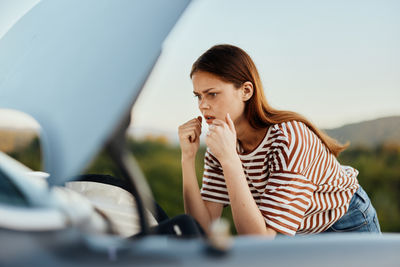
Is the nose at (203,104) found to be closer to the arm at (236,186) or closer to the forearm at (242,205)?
the arm at (236,186)

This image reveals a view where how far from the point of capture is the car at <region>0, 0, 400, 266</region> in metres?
0.68

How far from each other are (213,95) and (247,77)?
17cm

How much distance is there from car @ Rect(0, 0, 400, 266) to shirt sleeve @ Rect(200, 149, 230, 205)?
0.78 meters

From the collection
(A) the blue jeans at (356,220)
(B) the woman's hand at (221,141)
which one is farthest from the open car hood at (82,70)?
(A) the blue jeans at (356,220)

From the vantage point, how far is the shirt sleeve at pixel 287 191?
4.05 feet

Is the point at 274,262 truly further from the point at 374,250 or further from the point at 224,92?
the point at 224,92

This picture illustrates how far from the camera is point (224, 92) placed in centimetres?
143

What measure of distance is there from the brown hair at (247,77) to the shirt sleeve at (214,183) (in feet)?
0.89

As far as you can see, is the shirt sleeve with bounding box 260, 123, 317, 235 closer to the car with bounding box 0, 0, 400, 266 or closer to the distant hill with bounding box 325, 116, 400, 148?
the car with bounding box 0, 0, 400, 266

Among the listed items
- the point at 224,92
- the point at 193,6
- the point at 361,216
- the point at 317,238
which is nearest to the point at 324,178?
the point at 361,216

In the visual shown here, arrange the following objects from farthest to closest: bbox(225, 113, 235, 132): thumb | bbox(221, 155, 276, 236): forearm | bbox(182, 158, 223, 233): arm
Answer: bbox(182, 158, 223, 233): arm < bbox(225, 113, 235, 132): thumb < bbox(221, 155, 276, 236): forearm

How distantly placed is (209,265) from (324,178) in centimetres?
82

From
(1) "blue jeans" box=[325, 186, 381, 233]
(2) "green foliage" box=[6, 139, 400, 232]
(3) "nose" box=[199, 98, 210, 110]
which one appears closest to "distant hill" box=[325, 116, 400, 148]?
(2) "green foliage" box=[6, 139, 400, 232]

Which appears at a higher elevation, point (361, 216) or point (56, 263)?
point (56, 263)
